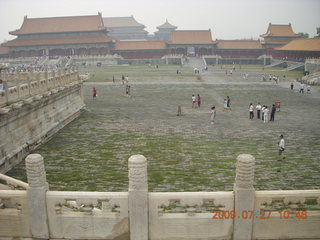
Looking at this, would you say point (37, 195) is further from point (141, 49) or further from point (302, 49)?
point (141, 49)

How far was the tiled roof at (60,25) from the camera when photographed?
78.3 m

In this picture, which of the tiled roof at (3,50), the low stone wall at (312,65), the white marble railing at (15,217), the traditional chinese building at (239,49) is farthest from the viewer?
the tiled roof at (3,50)

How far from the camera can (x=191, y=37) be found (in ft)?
263

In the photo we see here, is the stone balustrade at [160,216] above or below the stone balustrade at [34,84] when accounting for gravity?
below

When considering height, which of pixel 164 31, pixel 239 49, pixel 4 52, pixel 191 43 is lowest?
pixel 239 49

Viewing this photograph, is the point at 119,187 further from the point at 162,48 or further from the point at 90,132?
the point at 162,48

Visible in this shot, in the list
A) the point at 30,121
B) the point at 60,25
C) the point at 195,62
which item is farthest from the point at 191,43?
the point at 30,121

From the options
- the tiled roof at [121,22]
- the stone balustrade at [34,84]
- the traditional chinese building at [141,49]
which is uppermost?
the tiled roof at [121,22]

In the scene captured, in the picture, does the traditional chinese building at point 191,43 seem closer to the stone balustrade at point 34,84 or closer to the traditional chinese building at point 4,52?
the traditional chinese building at point 4,52

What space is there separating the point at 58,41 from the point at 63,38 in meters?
2.04

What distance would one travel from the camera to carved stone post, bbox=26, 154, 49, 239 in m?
6.52

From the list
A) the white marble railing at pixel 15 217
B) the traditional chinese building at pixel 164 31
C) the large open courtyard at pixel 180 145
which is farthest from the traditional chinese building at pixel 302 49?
the traditional chinese building at pixel 164 31

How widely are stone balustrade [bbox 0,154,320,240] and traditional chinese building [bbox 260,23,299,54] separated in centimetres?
7700

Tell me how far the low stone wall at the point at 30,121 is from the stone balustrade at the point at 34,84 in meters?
0.25
